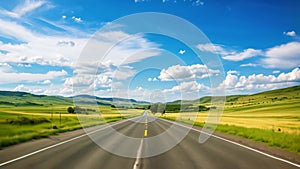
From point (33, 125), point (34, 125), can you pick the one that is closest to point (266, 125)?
point (34, 125)

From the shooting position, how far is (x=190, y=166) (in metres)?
9.06

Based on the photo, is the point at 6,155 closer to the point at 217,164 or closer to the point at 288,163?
the point at 217,164

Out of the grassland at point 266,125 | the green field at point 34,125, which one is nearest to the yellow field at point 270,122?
the grassland at point 266,125

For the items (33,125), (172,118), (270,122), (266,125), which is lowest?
(270,122)

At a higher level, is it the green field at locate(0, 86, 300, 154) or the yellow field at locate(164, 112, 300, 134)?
the green field at locate(0, 86, 300, 154)

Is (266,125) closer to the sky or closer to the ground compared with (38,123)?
closer to the ground

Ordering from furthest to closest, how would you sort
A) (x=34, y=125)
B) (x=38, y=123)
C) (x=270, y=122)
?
(x=270, y=122) < (x=38, y=123) < (x=34, y=125)

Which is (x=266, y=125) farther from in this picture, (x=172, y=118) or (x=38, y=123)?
(x=172, y=118)

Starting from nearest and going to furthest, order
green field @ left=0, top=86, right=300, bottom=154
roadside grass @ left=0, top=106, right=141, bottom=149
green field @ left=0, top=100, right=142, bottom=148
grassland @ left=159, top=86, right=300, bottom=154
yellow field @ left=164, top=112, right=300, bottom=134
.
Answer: grassland @ left=159, top=86, right=300, bottom=154 → green field @ left=0, top=86, right=300, bottom=154 → roadside grass @ left=0, top=106, right=141, bottom=149 → green field @ left=0, top=100, right=142, bottom=148 → yellow field @ left=164, top=112, right=300, bottom=134

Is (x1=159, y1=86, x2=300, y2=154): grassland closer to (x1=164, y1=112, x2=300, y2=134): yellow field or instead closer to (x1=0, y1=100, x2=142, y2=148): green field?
(x1=164, y1=112, x2=300, y2=134): yellow field

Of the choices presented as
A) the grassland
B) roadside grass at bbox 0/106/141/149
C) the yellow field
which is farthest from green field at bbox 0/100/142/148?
the yellow field

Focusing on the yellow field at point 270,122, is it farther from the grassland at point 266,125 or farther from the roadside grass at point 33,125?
the roadside grass at point 33,125

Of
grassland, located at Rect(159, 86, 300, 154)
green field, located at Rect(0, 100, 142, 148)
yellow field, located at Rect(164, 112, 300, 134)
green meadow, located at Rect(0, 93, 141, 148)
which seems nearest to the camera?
grassland, located at Rect(159, 86, 300, 154)

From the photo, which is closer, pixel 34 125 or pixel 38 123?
pixel 34 125
